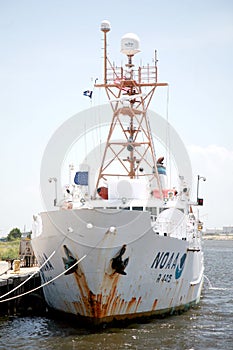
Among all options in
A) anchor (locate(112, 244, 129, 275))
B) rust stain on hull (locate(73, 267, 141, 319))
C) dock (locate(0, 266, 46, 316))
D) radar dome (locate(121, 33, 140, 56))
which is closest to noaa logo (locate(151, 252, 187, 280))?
anchor (locate(112, 244, 129, 275))

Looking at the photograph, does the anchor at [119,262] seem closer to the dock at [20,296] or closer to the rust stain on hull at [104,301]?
the rust stain on hull at [104,301]

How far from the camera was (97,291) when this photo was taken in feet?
61.7

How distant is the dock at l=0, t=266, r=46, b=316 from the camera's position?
24.0m

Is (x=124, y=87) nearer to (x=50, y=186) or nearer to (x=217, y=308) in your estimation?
(x=50, y=186)

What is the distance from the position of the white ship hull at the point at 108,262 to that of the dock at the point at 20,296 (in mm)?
3971

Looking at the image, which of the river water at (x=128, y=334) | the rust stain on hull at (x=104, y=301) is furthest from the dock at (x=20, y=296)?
the rust stain on hull at (x=104, y=301)

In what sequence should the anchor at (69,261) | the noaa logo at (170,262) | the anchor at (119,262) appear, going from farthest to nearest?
the noaa logo at (170,262) < the anchor at (69,261) < the anchor at (119,262)

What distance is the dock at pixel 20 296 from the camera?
24036 millimetres

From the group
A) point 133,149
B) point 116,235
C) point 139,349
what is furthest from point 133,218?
point 133,149

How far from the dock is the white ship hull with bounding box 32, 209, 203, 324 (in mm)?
3971

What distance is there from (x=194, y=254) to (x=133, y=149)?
562cm

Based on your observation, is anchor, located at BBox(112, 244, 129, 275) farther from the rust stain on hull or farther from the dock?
the dock

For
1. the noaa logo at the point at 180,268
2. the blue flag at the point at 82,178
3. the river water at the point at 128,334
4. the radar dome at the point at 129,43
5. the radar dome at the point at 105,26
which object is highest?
the radar dome at the point at 105,26

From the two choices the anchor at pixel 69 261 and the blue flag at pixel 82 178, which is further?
the blue flag at pixel 82 178
